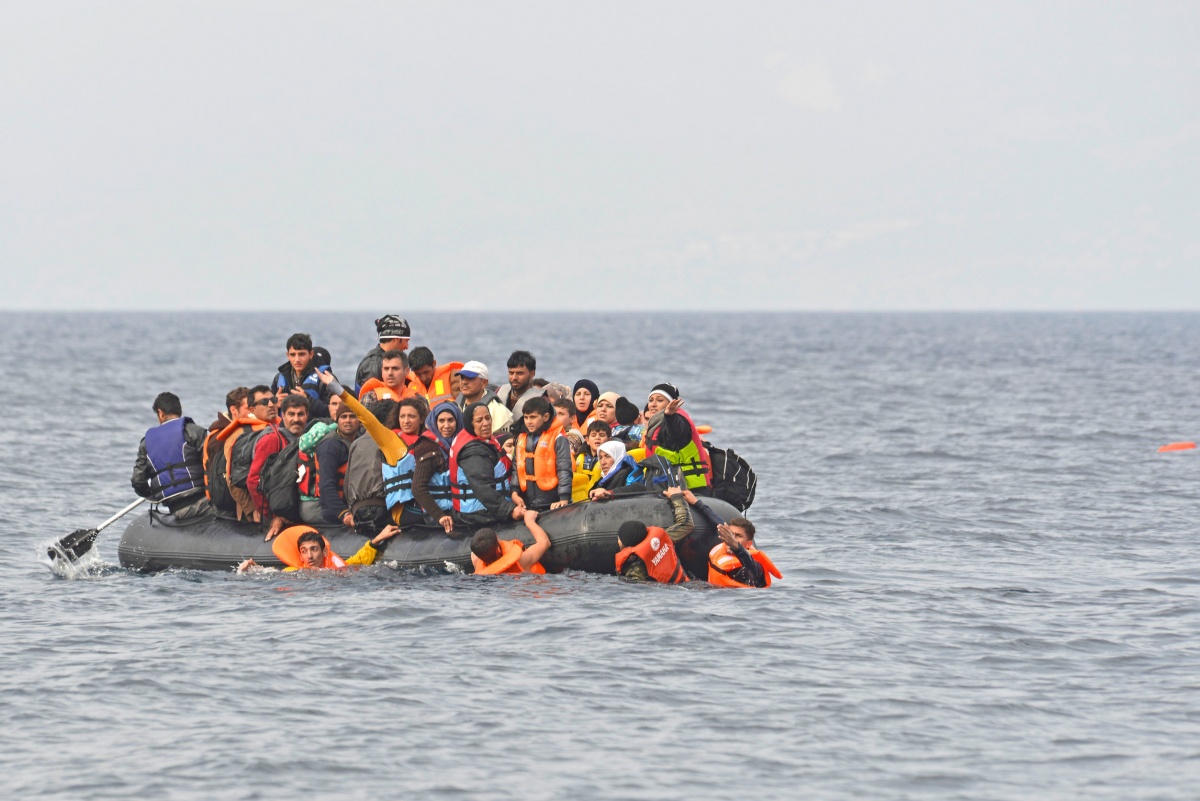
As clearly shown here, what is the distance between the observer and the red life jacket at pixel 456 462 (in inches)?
517

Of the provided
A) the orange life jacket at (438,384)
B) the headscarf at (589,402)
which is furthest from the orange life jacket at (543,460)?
the orange life jacket at (438,384)

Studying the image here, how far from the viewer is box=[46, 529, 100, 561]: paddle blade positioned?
14.6 m

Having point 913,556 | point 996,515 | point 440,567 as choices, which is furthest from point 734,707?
point 996,515

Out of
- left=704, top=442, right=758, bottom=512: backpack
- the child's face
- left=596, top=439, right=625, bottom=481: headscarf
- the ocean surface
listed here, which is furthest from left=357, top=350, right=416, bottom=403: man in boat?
left=704, top=442, right=758, bottom=512: backpack

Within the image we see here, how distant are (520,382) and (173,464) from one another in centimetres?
351

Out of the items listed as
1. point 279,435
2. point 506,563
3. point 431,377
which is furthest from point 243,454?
point 506,563

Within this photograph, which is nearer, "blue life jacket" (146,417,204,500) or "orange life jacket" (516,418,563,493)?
"orange life jacket" (516,418,563,493)

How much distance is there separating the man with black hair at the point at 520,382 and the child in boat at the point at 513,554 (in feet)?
4.27

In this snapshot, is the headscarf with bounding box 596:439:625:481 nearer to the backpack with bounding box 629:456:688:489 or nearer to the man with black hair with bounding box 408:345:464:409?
the backpack with bounding box 629:456:688:489

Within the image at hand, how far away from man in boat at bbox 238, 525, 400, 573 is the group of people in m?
0.02

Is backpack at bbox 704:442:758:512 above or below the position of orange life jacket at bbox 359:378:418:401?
below

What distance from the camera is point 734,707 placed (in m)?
10.0

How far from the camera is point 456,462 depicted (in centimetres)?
1317

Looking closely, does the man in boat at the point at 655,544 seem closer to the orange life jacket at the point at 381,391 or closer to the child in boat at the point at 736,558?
the child in boat at the point at 736,558
